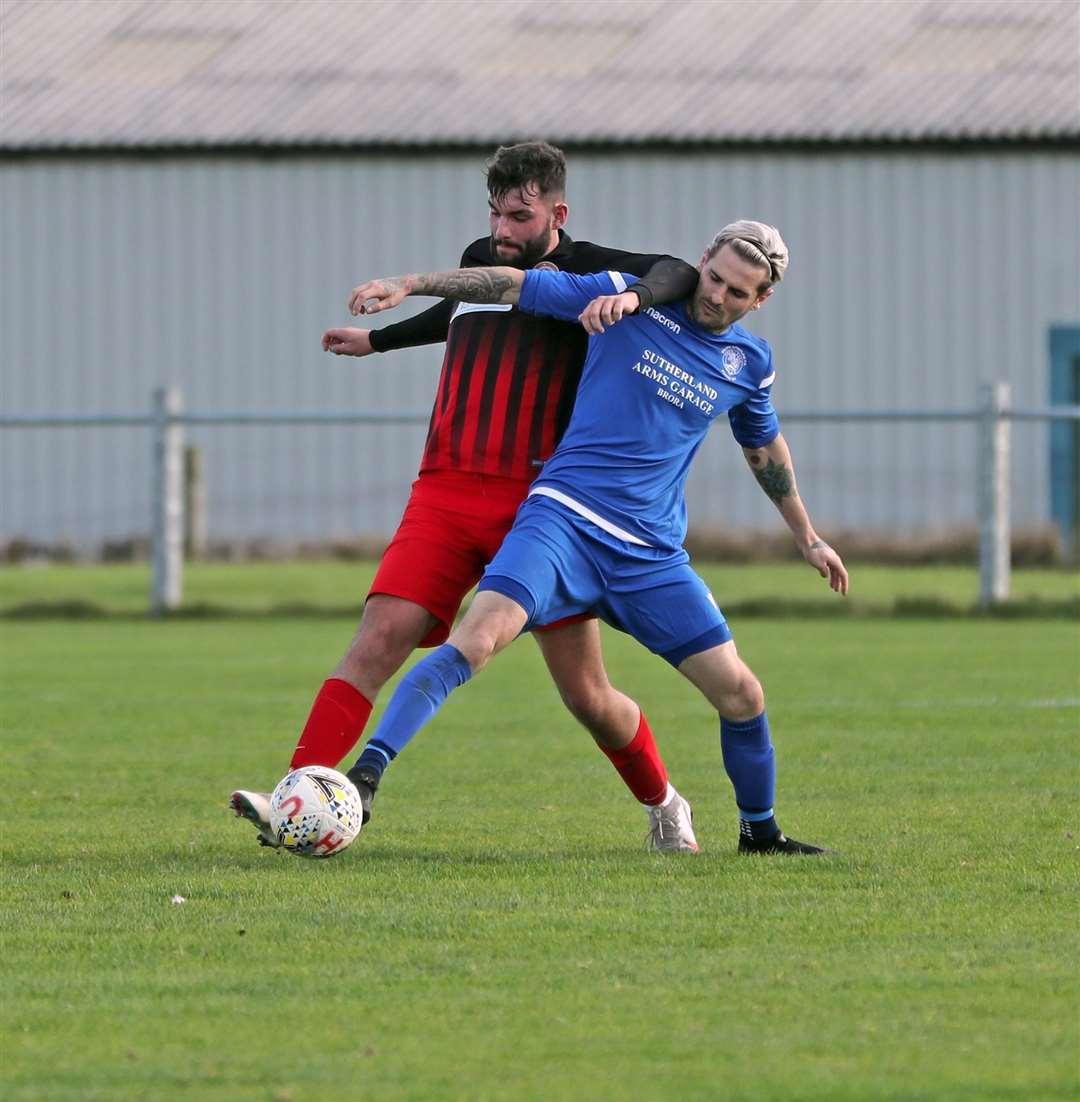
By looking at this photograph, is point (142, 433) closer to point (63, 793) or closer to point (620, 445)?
point (63, 793)

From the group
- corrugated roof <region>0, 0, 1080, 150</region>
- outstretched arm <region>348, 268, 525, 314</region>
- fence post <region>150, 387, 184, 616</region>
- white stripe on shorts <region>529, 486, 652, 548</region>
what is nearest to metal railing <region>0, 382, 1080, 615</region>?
fence post <region>150, 387, 184, 616</region>

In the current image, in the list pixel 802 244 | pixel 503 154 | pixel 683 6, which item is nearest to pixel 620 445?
pixel 503 154

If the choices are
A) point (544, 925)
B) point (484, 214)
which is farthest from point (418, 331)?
point (484, 214)

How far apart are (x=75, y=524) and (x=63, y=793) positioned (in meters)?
17.1

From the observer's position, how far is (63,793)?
820 cm

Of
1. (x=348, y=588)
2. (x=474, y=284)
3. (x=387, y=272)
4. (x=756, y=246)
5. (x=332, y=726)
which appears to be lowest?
(x=332, y=726)

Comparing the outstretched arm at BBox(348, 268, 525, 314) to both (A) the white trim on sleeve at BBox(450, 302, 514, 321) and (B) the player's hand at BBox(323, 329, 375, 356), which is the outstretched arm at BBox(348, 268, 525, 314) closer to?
(A) the white trim on sleeve at BBox(450, 302, 514, 321)

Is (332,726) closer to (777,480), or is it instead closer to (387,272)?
(777,480)

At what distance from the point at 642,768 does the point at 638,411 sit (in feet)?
3.75

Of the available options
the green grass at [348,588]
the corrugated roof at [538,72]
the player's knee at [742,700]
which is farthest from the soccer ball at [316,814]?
the corrugated roof at [538,72]

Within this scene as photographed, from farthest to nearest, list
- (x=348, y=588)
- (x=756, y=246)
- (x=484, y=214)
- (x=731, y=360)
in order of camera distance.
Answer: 1. (x=484, y=214)
2. (x=348, y=588)
3. (x=731, y=360)
4. (x=756, y=246)

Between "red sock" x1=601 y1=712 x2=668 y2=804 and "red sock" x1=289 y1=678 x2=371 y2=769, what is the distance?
87 centimetres

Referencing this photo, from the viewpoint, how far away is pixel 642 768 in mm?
6859

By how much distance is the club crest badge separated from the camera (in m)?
6.52
